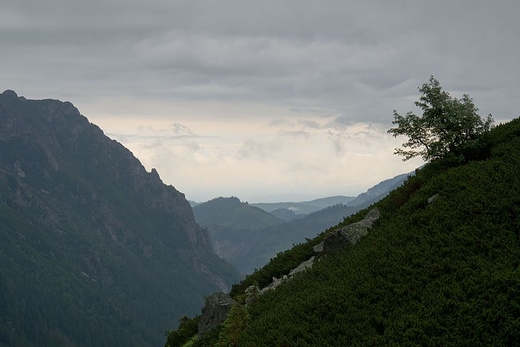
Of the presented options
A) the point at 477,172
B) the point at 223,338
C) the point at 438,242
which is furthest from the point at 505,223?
the point at 223,338

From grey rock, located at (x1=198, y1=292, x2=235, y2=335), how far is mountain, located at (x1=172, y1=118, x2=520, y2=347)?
1.39 metres

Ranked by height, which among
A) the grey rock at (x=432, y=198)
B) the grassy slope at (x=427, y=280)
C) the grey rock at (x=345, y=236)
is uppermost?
the grey rock at (x=432, y=198)

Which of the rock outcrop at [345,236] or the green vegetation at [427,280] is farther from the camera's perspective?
the rock outcrop at [345,236]

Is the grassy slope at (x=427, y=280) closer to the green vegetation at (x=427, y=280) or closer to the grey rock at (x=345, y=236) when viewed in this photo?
the green vegetation at (x=427, y=280)

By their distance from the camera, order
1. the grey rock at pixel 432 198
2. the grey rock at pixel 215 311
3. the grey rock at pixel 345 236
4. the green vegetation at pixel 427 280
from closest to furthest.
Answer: the green vegetation at pixel 427 280
the grey rock at pixel 432 198
the grey rock at pixel 345 236
the grey rock at pixel 215 311

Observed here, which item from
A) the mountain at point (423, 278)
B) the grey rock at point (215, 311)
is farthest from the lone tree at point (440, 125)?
the grey rock at point (215, 311)

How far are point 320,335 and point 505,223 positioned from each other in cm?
964

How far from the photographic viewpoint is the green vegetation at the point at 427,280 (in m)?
16.9

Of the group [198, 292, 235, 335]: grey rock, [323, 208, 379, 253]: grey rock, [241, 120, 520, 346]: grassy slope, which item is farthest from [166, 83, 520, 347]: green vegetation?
[198, 292, 235, 335]: grey rock

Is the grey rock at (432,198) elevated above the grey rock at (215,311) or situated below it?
above

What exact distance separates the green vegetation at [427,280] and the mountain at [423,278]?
44mm

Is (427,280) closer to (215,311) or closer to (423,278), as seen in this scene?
(423,278)

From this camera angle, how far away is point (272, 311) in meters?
22.3

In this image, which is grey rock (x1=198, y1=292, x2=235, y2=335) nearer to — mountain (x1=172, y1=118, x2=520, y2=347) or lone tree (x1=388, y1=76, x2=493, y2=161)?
mountain (x1=172, y1=118, x2=520, y2=347)
